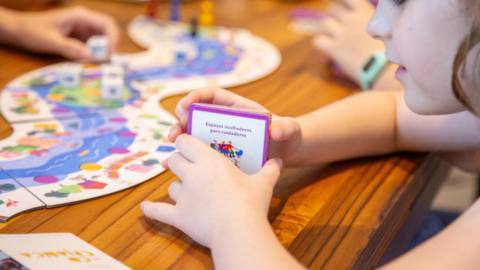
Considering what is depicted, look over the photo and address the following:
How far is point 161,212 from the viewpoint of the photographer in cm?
65

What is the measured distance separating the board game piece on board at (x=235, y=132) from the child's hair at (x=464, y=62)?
0.20 meters

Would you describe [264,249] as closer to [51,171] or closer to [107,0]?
[51,171]

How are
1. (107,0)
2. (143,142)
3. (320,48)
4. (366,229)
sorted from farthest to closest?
(107,0) < (320,48) < (143,142) < (366,229)

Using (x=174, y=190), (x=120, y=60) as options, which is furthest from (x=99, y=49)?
(x=174, y=190)

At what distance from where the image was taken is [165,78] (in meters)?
1.06

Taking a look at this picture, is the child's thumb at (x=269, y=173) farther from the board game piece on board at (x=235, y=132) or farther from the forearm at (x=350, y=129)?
the forearm at (x=350, y=129)

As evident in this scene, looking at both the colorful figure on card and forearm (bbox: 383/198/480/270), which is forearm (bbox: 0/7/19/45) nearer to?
the colorful figure on card

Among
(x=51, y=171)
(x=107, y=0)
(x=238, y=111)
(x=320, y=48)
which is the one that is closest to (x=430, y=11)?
(x=238, y=111)

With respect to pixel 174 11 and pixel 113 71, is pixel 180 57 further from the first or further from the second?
pixel 174 11

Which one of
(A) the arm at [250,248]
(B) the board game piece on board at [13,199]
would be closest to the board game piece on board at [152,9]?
(B) the board game piece on board at [13,199]

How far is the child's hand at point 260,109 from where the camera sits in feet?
2.28

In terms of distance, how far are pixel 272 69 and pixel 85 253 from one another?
25.4 inches

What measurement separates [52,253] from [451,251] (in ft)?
1.30

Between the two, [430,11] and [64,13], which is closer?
[430,11]
